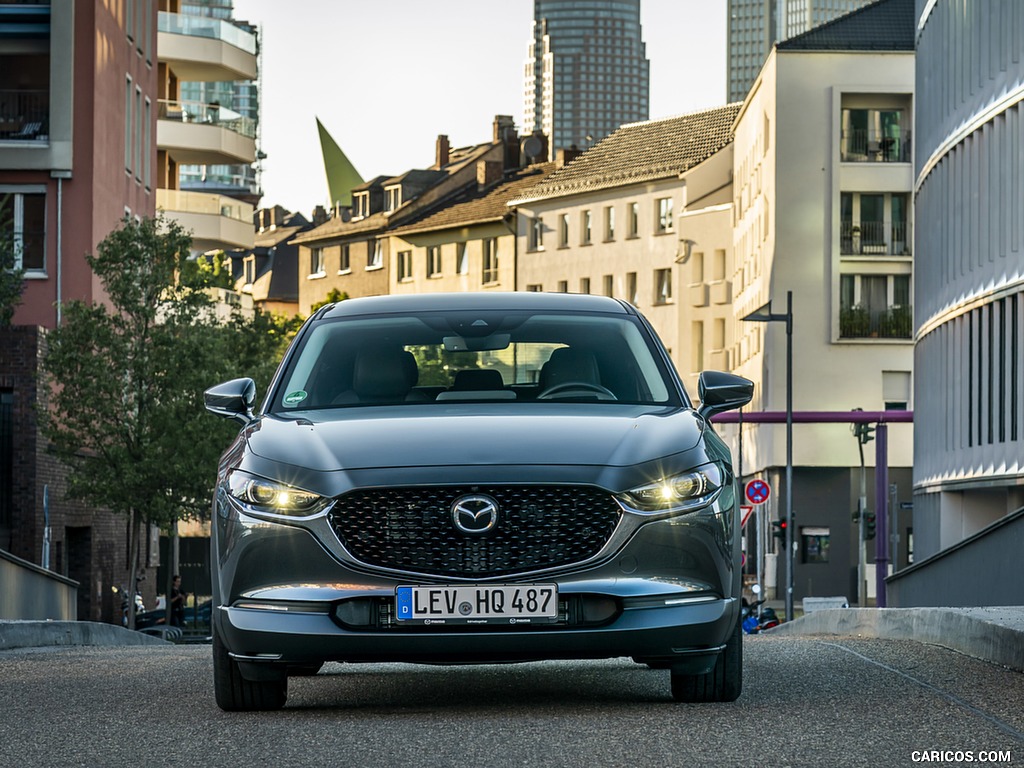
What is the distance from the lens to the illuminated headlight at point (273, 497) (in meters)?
7.98

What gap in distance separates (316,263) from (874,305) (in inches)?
2147

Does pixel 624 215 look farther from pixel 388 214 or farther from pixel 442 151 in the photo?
pixel 442 151

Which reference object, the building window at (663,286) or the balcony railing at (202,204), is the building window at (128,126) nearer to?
the balcony railing at (202,204)

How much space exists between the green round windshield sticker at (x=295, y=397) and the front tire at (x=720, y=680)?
203 cm

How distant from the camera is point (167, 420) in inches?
1503

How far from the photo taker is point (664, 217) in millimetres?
92500

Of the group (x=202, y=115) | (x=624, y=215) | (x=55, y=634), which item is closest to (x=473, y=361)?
(x=55, y=634)

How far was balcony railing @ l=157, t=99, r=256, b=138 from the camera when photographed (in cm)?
5894

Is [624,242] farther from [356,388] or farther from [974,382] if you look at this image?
[356,388]

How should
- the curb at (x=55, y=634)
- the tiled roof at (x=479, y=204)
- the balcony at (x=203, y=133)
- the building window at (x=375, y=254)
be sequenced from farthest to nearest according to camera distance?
the building window at (x=375, y=254) → the tiled roof at (x=479, y=204) → the balcony at (x=203, y=133) → the curb at (x=55, y=634)

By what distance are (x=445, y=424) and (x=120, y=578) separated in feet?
135

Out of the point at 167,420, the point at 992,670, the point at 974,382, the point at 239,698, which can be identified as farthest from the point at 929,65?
the point at 239,698

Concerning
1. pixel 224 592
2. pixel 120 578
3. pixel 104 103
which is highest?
pixel 104 103

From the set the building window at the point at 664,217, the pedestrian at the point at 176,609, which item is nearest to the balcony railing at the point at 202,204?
the pedestrian at the point at 176,609
